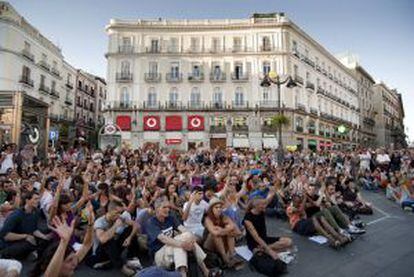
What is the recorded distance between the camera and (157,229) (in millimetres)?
5066

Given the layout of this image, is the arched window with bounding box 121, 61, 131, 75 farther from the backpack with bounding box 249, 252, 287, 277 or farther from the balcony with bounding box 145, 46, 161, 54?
the backpack with bounding box 249, 252, 287, 277

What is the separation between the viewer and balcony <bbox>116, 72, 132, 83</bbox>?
125 ft

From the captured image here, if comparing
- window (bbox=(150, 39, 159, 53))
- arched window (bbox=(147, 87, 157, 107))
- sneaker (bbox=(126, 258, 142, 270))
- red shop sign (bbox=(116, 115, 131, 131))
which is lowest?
sneaker (bbox=(126, 258, 142, 270))

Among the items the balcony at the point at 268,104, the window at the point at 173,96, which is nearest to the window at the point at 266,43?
the balcony at the point at 268,104

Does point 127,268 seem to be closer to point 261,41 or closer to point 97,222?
point 97,222

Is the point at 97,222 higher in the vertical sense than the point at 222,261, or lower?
higher

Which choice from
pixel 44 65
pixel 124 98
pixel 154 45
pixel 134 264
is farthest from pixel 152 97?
pixel 134 264

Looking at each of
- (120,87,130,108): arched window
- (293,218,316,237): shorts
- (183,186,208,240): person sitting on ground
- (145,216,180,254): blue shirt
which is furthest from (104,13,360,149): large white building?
A: (145,216,180,254): blue shirt

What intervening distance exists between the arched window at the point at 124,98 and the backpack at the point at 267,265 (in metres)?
35.2

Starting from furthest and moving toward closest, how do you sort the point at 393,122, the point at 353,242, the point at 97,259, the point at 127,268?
1. the point at 393,122
2. the point at 353,242
3. the point at 97,259
4. the point at 127,268

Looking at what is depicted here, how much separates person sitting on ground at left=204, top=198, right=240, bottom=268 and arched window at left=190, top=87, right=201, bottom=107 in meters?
33.6

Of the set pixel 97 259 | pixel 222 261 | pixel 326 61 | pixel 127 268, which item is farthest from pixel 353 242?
pixel 326 61

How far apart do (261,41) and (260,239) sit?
3775cm

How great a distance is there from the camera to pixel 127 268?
4.77 m
